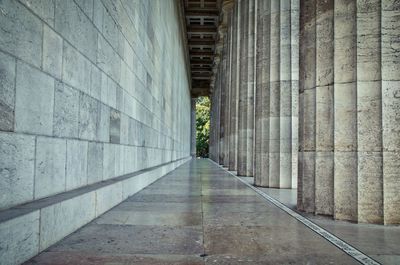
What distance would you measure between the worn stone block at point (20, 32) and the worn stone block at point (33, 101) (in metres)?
0.16

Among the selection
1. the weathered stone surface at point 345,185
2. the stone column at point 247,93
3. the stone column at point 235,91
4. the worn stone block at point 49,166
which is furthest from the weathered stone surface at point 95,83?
the stone column at point 235,91

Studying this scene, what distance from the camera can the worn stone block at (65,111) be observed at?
510 centimetres

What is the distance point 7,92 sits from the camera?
380cm

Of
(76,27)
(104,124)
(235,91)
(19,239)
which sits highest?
(235,91)

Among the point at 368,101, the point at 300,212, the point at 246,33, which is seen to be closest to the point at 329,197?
the point at 300,212

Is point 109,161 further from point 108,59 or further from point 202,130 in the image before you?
point 202,130

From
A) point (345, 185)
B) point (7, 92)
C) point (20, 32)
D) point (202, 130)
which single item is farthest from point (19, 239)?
point (202, 130)

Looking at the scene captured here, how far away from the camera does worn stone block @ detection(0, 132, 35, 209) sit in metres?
3.75

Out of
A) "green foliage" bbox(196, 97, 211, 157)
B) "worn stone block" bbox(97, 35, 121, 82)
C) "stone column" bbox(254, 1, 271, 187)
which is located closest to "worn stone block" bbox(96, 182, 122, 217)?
"worn stone block" bbox(97, 35, 121, 82)

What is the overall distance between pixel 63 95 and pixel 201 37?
43983mm

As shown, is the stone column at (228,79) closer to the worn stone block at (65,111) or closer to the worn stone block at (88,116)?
the worn stone block at (88,116)

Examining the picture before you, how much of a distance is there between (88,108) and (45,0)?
7.30 ft

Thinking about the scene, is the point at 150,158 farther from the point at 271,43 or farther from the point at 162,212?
the point at 162,212

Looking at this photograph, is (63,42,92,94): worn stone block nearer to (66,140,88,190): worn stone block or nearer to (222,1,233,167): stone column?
(66,140,88,190): worn stone block
